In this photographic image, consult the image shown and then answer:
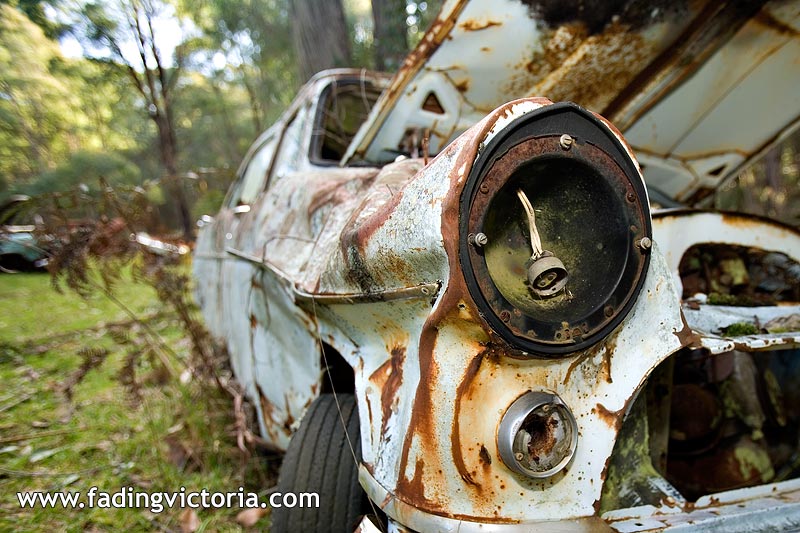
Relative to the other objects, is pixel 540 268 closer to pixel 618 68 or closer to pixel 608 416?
pixel 608 416

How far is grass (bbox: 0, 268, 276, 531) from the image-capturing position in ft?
6.78

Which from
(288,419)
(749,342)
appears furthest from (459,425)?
(288,419)

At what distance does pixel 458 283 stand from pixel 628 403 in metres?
0.51

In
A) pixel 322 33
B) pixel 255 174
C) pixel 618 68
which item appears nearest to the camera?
pixel 618 68

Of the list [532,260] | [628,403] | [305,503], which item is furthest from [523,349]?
[305,503]

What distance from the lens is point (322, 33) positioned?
5.47m

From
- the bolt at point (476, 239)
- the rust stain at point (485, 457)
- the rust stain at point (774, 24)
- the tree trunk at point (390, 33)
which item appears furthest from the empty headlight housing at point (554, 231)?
the tree trunk at point (390, 33)

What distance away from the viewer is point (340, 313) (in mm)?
1374

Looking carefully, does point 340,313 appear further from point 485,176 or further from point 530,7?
point 530,7

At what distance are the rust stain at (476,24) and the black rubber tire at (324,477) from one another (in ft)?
4.56

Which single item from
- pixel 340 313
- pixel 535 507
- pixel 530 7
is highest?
pixel 530 7

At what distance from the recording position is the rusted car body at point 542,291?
1.04m

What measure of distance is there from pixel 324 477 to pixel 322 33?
5096 millimetres

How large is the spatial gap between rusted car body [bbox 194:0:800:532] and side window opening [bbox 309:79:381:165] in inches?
15.6
